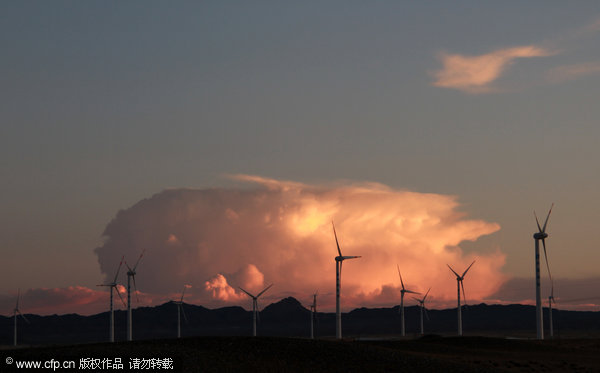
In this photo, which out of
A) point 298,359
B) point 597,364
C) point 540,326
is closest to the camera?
point 298,359

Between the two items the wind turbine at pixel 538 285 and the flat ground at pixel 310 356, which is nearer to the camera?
the flat ground at pixel 310 356

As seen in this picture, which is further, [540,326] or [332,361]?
[540,326]

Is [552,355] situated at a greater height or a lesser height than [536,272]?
lesser

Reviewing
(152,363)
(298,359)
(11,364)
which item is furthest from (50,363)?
(298,359)

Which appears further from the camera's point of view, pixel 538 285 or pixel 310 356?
pixel 538 285

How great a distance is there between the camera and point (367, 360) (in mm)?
106938

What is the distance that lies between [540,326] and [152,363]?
112450 millimetres

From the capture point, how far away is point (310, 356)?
348 feet

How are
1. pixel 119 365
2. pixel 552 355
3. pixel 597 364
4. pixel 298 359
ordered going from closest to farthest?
pixel 119 365 < pixel 298 359 < pixel 597 364 < pixel 552 355

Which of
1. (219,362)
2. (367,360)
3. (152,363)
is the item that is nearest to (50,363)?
(152,363)

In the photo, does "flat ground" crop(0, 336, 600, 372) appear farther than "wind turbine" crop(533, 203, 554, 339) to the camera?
No

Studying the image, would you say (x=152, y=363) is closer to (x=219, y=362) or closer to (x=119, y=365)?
(x=119, y=365)

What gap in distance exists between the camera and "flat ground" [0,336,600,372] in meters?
93.2

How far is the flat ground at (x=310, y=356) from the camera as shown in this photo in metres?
93.2
